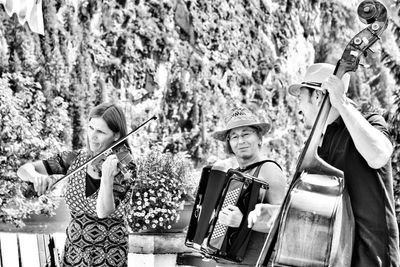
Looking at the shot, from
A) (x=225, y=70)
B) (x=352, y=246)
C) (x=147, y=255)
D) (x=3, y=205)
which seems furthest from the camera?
(x=225, y=70)

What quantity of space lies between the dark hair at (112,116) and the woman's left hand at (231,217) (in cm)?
A: 53

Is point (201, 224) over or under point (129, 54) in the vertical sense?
under

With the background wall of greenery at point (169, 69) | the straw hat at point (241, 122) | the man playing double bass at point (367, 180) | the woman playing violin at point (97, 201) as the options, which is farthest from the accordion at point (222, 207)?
the background wall of greenery at point (169, 69)

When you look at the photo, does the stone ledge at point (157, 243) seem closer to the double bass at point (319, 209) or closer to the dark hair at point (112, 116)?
the dark hair at point (112, 116)

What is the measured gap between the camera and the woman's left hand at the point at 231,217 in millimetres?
2840

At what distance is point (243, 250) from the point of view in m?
2.83

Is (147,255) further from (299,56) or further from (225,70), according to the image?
(299,56)

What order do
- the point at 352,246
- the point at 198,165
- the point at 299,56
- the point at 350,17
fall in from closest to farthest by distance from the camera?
the point at 352,246
the point at 198,165
the point at 299,56
the point at 350,17

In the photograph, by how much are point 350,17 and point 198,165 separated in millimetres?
7354

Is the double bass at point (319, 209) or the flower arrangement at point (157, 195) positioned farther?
the flower arrangement at point (157, 195)

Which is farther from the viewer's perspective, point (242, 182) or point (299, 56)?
point (299, 56)

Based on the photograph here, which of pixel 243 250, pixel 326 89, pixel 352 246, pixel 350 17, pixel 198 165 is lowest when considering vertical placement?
pixel 198 165

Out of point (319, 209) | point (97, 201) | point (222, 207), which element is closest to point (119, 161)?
point (97, 201)

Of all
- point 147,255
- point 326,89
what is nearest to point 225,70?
point 147,255
